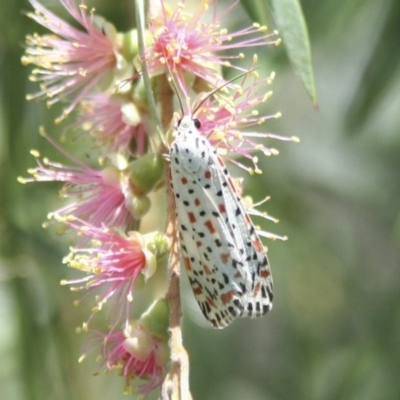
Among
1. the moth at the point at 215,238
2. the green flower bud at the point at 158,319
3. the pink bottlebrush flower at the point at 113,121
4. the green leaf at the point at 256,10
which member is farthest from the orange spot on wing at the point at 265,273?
the green leaf at the point at 256,10

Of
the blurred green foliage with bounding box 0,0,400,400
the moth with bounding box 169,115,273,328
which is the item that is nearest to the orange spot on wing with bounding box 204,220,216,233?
the moth with bounding box 169,115,273,328

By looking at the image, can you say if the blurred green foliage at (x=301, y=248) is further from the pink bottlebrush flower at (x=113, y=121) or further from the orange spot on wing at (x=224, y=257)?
the orange spot on wing at (x=224, y=257)

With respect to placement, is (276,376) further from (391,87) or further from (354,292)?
(391,87)

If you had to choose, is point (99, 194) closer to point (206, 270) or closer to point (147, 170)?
point (147, 170)

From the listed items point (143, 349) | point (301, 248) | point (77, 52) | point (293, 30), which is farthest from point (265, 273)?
point (301, 248)

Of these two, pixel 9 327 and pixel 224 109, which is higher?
pixel 224 109

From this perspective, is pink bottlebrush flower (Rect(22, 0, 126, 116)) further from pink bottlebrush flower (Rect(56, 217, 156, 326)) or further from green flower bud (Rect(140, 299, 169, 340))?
green flower bud (Rect(140, 299, 169, 340))

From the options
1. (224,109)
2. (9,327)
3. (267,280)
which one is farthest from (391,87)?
(9,327)
